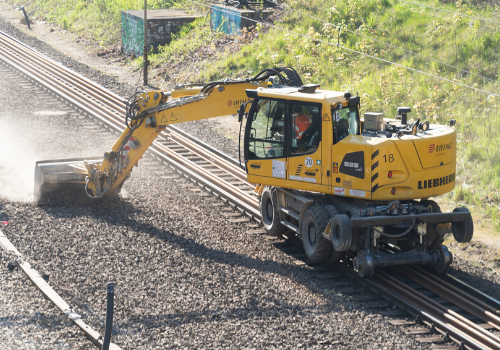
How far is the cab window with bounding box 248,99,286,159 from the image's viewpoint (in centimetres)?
1069

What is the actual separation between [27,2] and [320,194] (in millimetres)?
37973

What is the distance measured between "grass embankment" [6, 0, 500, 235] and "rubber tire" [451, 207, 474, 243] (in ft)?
8.48

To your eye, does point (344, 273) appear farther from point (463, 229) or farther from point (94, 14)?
point (94, 14)

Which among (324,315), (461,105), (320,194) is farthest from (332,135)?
(461,105)

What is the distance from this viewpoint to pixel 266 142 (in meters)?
10.9

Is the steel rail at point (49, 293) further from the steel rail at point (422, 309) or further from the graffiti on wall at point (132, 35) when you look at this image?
the graffiti on wall at point (132, 35)

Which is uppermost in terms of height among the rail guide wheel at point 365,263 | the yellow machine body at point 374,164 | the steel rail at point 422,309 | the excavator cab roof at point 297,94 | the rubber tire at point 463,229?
the excavator cab roof at point 297,94

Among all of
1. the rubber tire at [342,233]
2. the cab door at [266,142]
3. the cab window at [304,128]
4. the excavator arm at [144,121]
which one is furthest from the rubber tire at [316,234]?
the excavator arm at [144,121]

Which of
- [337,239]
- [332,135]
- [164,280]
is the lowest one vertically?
[164,280]

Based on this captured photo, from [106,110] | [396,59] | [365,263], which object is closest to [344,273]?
[365,263]

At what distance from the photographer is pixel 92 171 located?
511 inches

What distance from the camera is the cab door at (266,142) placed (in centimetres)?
1072

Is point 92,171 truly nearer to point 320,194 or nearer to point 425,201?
point 320,194

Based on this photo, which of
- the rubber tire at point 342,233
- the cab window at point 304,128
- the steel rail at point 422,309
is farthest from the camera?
the cab window at point 304,128
